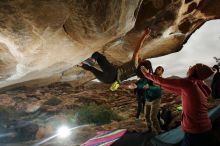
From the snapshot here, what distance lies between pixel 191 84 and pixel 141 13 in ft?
17.6

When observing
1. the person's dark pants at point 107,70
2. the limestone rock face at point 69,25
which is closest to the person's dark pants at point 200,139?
the limestone rock face at point 69,25

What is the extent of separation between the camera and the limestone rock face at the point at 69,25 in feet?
15.7

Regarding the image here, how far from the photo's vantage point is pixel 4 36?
16.1 feet

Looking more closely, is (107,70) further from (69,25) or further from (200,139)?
(200,139)

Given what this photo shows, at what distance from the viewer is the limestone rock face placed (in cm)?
477

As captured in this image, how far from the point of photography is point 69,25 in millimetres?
5664

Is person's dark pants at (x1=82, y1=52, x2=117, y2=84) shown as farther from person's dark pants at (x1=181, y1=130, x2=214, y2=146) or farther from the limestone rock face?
person's dark pants at (x1=181, y1=130, x2=214, y2=146)

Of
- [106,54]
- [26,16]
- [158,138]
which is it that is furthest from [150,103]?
[106,54]

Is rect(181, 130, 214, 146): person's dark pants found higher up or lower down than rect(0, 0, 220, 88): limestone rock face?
lower down

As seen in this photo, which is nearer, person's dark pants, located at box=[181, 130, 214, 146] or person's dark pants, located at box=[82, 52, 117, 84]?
person's dark pants, located at box=[181, 130, 214, 146]

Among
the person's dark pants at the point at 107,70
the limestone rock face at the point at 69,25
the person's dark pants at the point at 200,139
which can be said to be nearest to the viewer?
the person's dark pants at the point at 200,139

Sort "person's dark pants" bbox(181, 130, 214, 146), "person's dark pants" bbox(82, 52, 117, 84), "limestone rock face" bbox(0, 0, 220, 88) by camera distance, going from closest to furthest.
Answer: "person's dark pants" bbox(181, 130, 214, 146) < "limestone rock face" bbox(0, 0, 220, 88) < "person's dark pants" bbox(82, 52, 117, 84)

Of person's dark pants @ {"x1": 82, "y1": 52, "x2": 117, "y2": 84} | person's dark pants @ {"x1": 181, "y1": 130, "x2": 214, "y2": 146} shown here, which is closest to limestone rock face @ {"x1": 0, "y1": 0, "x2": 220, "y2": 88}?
person's dark pants @ {"x1": 82, "y1": 52, "x2": 117, "y2": 84}

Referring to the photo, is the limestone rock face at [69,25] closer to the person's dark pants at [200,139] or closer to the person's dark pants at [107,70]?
the person's dark pants at [107,70]
